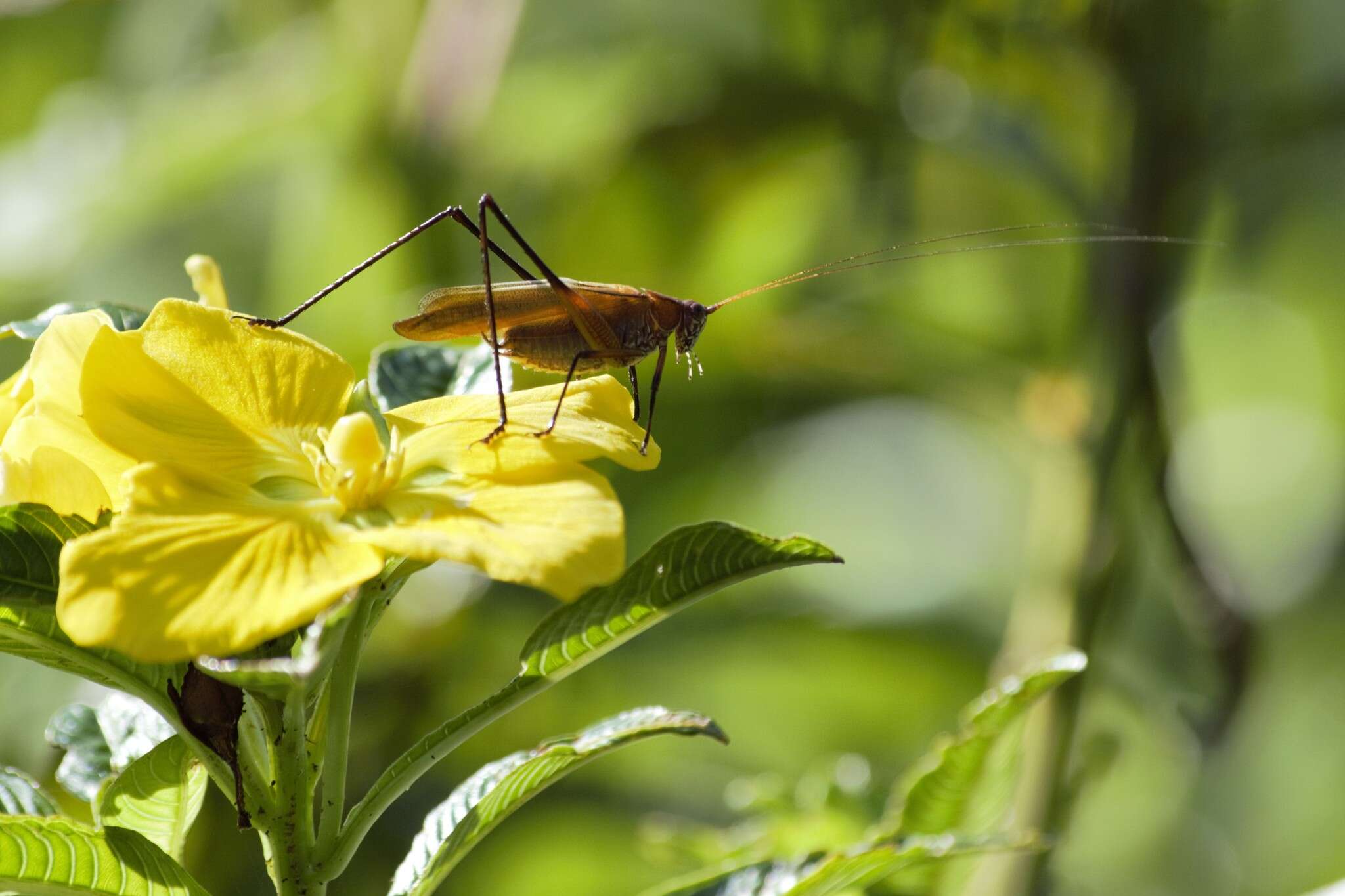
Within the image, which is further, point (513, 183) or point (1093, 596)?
point (513, 183)

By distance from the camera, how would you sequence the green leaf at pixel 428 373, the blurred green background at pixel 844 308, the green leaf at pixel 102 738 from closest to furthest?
the green leaf at pixel 102 738, the green leaf at pixel 428 373, the blurred green background at pixel 844 308

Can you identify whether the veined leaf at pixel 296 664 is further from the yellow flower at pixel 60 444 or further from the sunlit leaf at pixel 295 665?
the yellow flower at pixel 60 444

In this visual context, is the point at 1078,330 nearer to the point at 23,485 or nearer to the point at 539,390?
the point at 539,390

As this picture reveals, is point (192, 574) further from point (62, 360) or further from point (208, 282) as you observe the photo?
point (208, 282)

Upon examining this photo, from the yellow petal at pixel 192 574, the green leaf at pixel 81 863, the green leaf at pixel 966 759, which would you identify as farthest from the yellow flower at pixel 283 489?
the green leaf at pixel 966 759

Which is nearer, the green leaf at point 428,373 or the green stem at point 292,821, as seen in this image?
the green stem at point 292,821

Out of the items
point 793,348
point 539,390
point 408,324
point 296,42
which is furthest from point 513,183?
point 539,390

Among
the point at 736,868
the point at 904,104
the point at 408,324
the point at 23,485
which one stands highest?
the point at 904,104
